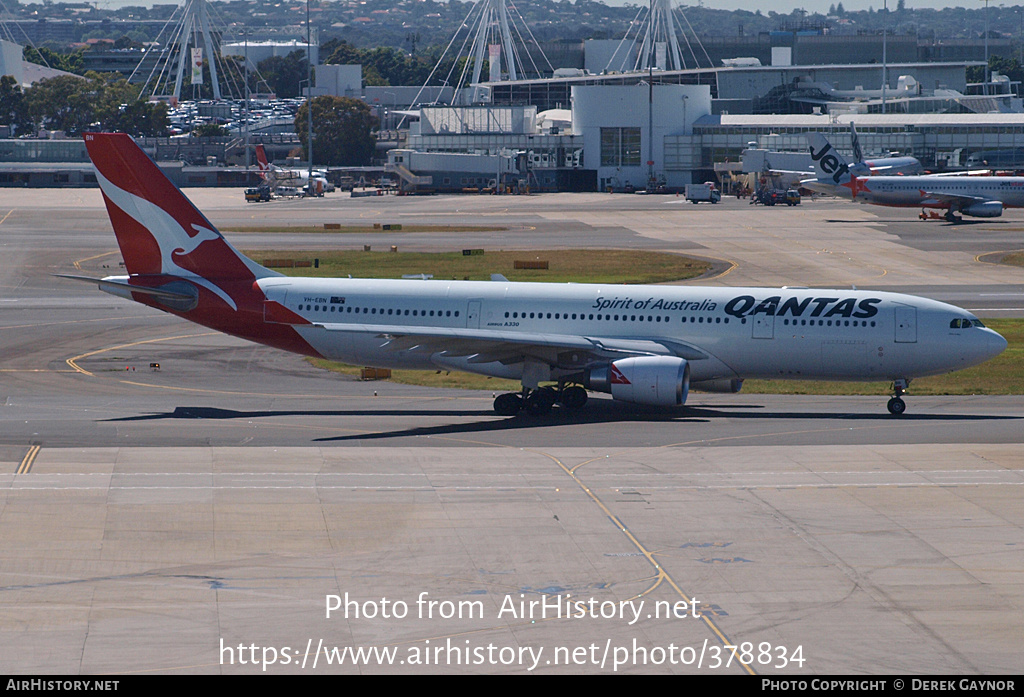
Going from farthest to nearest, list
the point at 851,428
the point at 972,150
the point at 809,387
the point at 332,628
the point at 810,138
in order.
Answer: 1. the point at 972,150
2. the point at 810,138
3. the point at 809,387
4. the point at 851,428
5. the point at 332,628

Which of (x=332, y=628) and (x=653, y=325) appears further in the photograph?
(x=653, y=325)

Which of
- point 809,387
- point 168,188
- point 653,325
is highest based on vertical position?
point 168,188

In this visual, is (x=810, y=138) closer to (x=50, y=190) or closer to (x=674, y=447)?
(x=674, y=447)

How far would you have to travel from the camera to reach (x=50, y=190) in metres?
184

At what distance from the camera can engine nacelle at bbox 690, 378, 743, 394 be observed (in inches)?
1634

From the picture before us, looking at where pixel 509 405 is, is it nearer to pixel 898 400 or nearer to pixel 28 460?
pixel 898 400

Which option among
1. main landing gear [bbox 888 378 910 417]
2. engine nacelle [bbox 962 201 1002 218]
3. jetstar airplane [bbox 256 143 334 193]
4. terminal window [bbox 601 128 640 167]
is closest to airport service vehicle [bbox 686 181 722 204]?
terminal window [bbox 601 128 640 167]

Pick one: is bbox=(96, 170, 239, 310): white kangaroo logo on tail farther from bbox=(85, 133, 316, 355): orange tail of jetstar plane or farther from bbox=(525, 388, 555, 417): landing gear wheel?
bbox=(525, 388, 555, 417): landing gear wheel

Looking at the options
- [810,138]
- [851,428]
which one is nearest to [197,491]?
[851,428]

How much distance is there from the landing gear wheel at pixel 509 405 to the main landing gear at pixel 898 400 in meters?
12.9

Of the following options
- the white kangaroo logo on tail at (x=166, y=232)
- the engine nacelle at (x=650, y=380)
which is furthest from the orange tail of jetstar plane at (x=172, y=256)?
the engine nacelle at (x=650, y=380)

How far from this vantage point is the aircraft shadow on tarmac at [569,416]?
3903cm

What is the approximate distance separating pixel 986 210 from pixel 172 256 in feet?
316

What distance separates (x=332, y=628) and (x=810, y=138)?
375 ft
